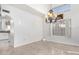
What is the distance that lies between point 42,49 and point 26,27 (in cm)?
43

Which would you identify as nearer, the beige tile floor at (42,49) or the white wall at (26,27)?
the beige tile floor at (42,49)

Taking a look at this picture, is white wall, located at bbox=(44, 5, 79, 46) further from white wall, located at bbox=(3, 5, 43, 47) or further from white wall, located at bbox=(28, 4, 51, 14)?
white wall, located at bbox=(3, 5, 43, 47)

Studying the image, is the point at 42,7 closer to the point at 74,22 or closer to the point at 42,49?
the point at 74,22

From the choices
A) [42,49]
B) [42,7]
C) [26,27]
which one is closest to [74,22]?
[42,7]

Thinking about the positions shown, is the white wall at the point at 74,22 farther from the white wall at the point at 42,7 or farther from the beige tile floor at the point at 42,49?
the white wall at the point at 42,7

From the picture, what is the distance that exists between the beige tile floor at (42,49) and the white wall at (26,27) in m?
0.09

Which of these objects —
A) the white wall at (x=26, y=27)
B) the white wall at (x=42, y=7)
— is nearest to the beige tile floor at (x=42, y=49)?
the white wall at (x=26, y=27)

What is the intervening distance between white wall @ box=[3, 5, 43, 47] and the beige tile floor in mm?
91

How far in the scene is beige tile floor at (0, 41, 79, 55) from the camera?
1581 mm

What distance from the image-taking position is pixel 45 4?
158cm

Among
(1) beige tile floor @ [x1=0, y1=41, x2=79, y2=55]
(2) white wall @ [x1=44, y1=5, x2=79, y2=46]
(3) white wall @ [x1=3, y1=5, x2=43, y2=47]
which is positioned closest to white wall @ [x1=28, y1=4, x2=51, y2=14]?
(3) white wall @ [x1=3, y1=5, x2=43, y2=47]

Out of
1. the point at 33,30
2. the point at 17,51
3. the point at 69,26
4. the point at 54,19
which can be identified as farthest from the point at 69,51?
the point at 17,51

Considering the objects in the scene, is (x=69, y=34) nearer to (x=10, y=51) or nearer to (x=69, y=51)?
(x=69, y=51)

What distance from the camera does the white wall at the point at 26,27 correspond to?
168 cm
